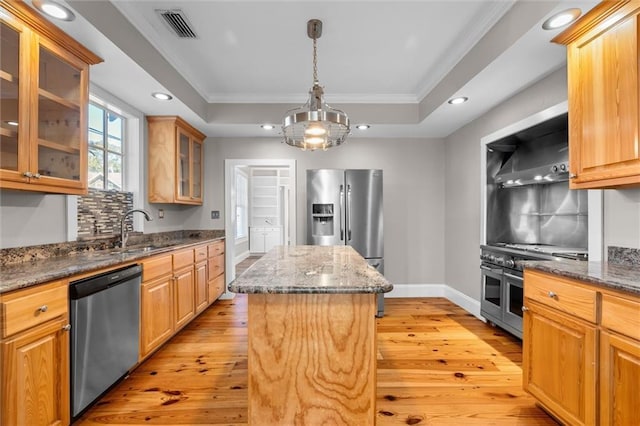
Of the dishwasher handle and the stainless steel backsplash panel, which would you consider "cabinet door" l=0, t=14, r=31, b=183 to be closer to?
the dishwasher handle

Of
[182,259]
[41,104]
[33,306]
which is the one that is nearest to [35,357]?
[33,306]

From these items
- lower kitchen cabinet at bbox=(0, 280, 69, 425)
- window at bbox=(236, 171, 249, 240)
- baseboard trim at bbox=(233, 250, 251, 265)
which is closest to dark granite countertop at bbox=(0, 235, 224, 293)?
lower kitchen cabinet at bbox=(0, 280, 69, 425)

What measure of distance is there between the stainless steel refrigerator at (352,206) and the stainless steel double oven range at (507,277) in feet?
4.02

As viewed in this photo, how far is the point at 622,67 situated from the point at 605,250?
3.75 feet

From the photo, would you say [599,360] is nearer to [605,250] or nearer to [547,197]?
[605,250]

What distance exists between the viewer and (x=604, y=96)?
171 centimetres

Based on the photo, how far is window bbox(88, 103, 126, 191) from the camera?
2831 millimetres

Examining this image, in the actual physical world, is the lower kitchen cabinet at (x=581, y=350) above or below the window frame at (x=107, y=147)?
below

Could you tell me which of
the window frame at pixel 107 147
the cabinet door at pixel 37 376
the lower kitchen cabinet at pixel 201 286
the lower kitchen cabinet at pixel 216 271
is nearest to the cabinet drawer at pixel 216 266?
the lower kitchen cabinet at pixel 216 271

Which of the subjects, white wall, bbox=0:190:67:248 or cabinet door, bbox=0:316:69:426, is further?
white wall, bbox=0:190:67:248

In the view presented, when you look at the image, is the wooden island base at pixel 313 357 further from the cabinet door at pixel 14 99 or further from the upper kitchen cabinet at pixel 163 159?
the upper kitchen cabinet at pixel 163 159

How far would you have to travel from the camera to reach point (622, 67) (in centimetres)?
161

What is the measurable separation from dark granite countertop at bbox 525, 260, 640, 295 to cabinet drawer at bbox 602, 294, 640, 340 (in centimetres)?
5

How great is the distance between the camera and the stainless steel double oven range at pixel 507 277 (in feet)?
8.27
